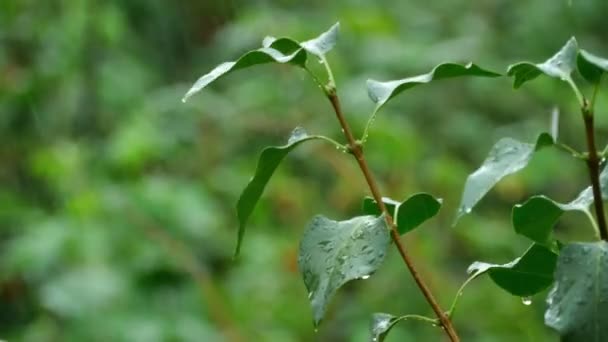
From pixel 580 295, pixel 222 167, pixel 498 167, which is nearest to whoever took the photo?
pixel 580 295

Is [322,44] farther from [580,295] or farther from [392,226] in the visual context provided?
[580,295]

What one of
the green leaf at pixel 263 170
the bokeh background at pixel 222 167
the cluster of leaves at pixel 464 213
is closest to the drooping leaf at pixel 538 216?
the cluster of leaves at pixel 464 213

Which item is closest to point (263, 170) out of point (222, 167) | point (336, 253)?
point (336, 253)

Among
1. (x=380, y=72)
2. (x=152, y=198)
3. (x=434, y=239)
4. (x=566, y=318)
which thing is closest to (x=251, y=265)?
(x=152, y=198)

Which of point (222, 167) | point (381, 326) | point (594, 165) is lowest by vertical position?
point (222, 167)

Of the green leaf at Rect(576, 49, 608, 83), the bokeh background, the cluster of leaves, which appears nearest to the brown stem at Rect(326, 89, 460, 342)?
the cluster of leaves

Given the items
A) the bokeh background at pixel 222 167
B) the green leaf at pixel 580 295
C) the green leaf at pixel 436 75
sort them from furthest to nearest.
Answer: the bokeh background at pixel 222 167 < the green leaf at pixel 436 75 < the green leaf at pixel 580 295

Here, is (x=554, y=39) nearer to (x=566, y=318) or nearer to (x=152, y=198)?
(x=152, y=198)

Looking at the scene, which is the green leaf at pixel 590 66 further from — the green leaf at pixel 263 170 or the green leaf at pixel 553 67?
the green leaf at pixel 263 170
